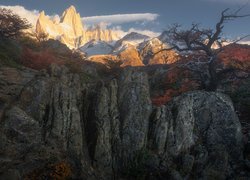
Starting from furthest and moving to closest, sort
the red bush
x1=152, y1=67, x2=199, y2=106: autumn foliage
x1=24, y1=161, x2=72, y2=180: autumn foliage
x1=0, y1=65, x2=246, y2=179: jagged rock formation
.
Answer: x1=152, y1=67, x2=199, y2=106: autumn foliage
the red bush
x1=0, y1=65, x2=246, y2=179: jagged rock formation
x1=24, y1=161, x2=72, y2=180: autumn foliage

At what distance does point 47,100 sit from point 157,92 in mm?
14029

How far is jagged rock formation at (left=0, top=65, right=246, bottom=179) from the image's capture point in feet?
50.4

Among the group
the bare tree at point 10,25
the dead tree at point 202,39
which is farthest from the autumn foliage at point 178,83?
the bare tree at point 10,25

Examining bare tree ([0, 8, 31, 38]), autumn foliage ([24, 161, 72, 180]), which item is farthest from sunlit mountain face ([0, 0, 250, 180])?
bare tree ([0, 8, 31, 38])

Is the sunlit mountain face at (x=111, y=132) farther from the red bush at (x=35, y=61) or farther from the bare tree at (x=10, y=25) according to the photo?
the bare tree at (x=10, y=25)

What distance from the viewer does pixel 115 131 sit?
18.1 m

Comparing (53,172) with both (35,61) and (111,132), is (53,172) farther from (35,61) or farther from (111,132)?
(35,61)

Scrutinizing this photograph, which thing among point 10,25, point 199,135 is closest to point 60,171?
point 199,135

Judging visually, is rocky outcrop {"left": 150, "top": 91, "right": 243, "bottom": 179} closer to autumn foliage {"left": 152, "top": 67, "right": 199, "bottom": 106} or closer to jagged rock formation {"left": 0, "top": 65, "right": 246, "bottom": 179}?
jagged rock formation {"left": 0, "top": 65, "right": 246, "bottom": 179}

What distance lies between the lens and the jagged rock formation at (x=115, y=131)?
1537 cm

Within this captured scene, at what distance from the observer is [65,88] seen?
1788 cm

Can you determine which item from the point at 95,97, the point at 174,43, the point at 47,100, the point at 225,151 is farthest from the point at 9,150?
the point at 174,43

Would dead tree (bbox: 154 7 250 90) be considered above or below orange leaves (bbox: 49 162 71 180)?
above

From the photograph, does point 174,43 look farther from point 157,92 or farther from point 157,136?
point 157,136
